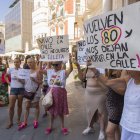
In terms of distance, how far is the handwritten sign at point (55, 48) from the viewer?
714 centimetres

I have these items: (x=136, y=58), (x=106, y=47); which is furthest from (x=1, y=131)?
(x=136, y=58)

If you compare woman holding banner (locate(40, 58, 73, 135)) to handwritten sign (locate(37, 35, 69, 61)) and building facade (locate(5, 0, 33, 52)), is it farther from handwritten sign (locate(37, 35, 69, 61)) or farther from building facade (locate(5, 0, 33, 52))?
building facade (locate(5, 0, 33, 52))

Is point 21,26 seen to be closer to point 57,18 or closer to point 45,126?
point 57,18

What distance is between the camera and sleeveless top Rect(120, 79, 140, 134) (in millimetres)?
3742

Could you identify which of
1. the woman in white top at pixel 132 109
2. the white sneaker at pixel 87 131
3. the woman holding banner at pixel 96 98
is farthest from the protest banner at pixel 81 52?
the woman in white top at pixel 132 109

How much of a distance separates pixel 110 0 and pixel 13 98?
29.5 feet

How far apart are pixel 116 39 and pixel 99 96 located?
2.47 meters

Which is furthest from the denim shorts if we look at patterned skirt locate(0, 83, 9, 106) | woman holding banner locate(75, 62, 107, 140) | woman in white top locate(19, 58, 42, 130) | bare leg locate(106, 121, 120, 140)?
bare leg locate(106, 121, 120, 140)

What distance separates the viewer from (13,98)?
754 cm

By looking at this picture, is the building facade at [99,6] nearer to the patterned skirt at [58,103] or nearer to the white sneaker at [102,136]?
the patterned skirt at [58,103]

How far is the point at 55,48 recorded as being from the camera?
732cm

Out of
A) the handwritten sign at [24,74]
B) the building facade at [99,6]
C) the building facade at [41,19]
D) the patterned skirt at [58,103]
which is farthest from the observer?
the building facade at [41,19]

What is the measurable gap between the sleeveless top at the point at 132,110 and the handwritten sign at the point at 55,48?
3.26 meters

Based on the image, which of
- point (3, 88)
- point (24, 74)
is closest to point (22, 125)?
point (24, 74)
